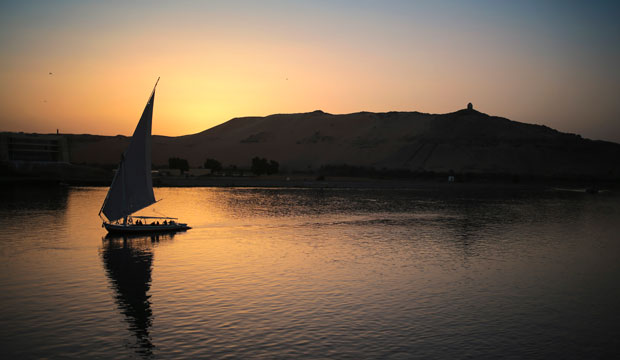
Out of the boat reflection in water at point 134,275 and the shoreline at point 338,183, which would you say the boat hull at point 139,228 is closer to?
the boat reflection in water at point 134,275

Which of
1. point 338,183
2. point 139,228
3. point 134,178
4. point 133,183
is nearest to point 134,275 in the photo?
point 139,228

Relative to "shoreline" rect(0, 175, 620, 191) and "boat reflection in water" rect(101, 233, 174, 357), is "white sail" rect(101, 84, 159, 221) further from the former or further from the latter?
"shoreline" rect(0, 175, 620, 191)

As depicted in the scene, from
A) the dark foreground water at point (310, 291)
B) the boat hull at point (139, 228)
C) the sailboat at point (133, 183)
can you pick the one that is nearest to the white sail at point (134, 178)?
the sailboat at point (133, 183)

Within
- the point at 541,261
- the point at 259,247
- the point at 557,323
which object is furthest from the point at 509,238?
Result: the point at 557,323

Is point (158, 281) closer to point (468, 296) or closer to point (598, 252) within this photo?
point (468, 296)

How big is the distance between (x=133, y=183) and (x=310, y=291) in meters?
31.3

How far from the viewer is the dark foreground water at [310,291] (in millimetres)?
24344

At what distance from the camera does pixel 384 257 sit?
4697cm

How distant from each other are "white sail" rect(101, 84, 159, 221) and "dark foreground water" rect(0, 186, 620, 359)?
3.71m

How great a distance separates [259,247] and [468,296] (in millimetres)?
23809

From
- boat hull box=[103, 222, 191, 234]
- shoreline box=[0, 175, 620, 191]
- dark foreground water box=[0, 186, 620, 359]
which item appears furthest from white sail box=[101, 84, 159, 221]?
shoreline box=[0, 175, 620, 191]

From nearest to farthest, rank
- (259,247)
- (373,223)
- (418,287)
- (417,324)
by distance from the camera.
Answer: (417,324) → (418,287) → (259,247) → (373,223)

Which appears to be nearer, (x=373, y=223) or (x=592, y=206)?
(x=373, y=223)

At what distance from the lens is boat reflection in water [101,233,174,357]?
26.4 meters
